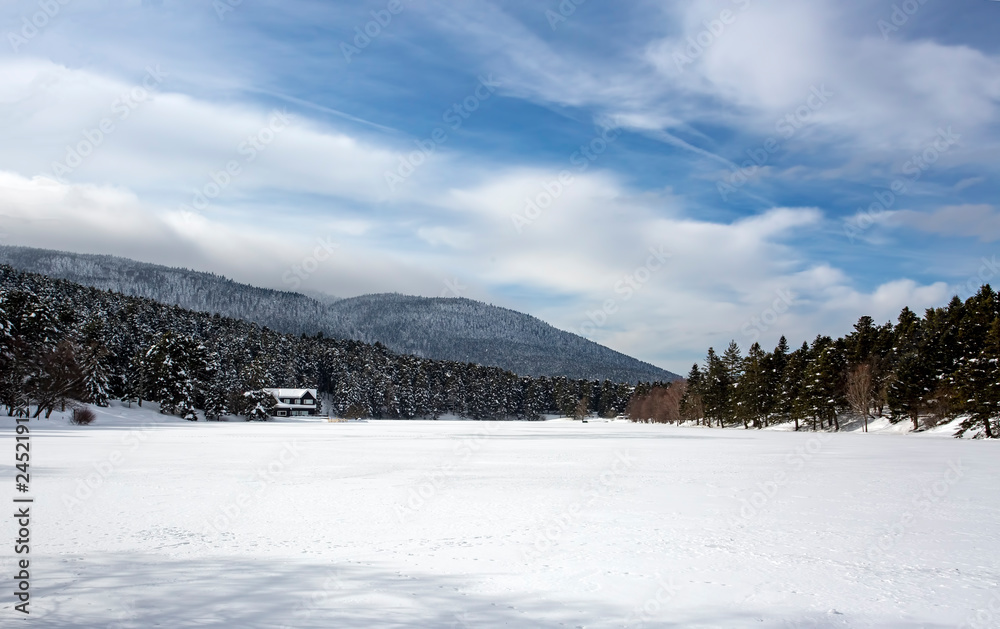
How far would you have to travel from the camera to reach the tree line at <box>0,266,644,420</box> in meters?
56.0

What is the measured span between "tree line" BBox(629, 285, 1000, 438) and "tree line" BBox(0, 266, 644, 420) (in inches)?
2356

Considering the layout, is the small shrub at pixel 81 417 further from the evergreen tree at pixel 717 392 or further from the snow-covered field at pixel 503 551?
the evergreen tree at pixel 717 392

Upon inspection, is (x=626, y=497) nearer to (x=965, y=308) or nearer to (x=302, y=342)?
(x=965, y=308)

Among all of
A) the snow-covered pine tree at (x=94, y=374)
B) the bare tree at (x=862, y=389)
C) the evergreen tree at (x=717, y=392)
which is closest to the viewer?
the bare tree at (x=862, y=389)

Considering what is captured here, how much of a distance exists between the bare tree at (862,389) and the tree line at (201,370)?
219ft

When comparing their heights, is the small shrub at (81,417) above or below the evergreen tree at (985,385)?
below

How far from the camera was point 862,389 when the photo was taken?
204 feet

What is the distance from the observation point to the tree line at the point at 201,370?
184ft

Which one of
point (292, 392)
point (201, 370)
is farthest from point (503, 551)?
point (292, 392)

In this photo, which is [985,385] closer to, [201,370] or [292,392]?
[201,370]

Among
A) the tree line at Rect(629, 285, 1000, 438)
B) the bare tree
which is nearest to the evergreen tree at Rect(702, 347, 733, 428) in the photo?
the tree line at Rect(629, 285, 1000, 438)

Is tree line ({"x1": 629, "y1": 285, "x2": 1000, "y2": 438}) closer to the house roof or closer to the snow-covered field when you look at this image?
Result: the snow-covered field

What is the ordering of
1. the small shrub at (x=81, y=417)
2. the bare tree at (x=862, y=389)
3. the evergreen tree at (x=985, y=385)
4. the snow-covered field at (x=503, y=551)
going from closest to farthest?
the snow-covered field at (x=503, y=551) → the evergreen tree at (x=985, y=385) → the small shrub at (x=81, y=417) → the bare tree at (x=862, y=389)

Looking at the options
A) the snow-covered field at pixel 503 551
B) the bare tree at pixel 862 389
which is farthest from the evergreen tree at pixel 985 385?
the snow-covered field at pixel 503 551
